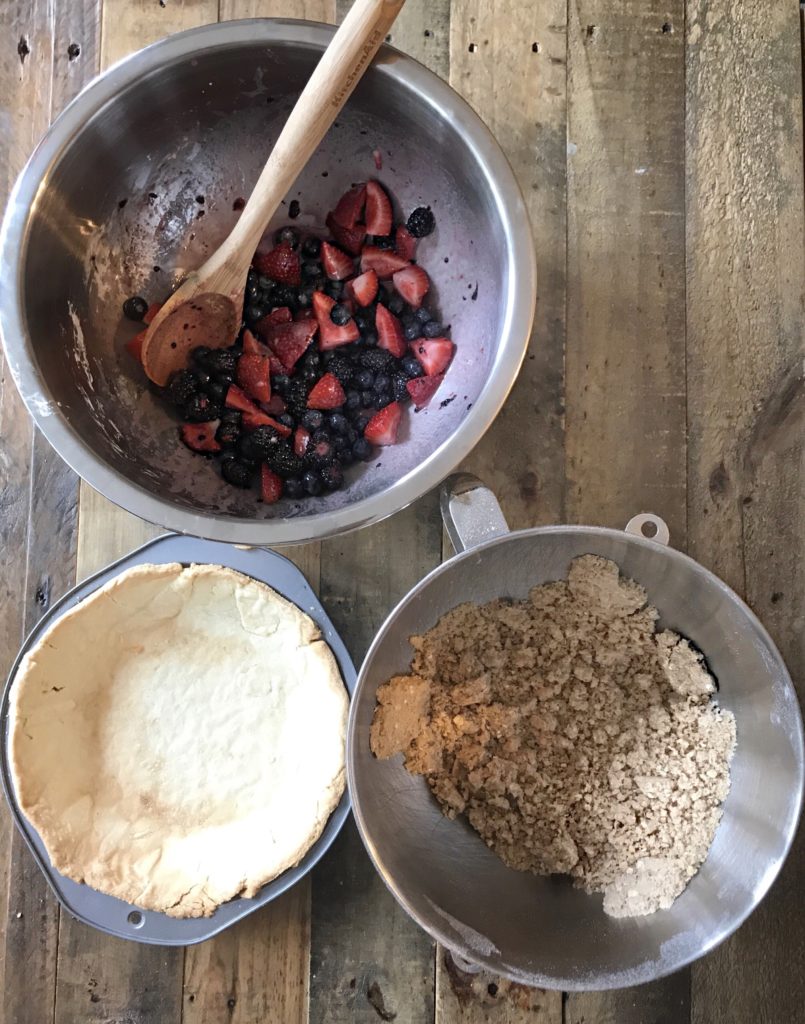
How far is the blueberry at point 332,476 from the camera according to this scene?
1.28 metres

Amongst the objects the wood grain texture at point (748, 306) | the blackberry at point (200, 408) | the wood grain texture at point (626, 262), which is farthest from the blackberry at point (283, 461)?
the wood grain texture at point (748, 306)

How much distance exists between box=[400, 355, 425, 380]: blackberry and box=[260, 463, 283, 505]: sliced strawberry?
0.25 m

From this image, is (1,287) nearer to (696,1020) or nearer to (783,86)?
(783,86)

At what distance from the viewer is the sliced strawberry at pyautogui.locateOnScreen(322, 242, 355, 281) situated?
1.35 meters

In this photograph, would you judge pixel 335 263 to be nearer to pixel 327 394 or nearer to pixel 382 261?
pixel 382 261

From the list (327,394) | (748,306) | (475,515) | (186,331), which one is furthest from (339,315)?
(748,306)

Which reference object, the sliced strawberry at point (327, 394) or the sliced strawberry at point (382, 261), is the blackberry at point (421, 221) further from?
the sliced strawberry at point (327, 394)

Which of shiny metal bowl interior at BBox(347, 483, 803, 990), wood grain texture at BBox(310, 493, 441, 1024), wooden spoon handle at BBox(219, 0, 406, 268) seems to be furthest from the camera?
wood grain texture at BBox(310, 493, 441, 1024)

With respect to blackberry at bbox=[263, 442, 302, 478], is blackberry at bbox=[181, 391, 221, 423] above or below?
above

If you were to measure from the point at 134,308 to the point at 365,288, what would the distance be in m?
0.35

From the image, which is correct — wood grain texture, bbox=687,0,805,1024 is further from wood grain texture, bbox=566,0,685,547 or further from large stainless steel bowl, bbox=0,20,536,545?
large stainless steel bowl, bbox=0,20,536,545

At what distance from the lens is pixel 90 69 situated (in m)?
1.48

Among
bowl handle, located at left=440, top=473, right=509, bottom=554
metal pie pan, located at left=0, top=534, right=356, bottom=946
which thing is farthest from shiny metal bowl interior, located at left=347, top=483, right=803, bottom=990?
metal pie pan, located at left=0, top=534, right=356, bottom=946

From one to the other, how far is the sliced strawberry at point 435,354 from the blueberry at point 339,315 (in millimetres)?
125
